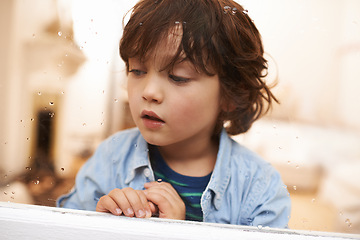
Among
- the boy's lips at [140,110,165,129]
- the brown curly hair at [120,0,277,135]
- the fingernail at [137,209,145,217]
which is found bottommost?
the fingernail at [137,209,145,217]

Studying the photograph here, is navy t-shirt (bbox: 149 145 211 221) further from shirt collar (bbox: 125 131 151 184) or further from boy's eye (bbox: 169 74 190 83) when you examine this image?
boy's eye (bbox: 169 74 190 83)

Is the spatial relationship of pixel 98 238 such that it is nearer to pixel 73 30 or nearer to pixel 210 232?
pixel 210 232

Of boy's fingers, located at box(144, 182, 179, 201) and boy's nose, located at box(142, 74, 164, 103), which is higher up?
boy's nose, located at box(142, 74, 164, 103)

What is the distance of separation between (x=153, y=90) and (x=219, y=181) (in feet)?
0.70

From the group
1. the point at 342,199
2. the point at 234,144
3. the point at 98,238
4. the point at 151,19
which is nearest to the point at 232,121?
the point at 234,144

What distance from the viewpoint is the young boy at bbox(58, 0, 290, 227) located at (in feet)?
1.60

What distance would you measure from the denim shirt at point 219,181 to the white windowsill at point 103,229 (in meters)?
0.17

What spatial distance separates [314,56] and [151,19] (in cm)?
40

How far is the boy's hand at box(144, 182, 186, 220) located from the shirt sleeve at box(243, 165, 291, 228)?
0.39 ft

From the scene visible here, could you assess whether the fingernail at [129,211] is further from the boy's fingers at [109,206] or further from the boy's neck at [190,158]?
the boy's neck at [190,158]

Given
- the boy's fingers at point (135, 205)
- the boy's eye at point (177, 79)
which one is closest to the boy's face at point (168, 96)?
the boy's eye at point (177, 79)

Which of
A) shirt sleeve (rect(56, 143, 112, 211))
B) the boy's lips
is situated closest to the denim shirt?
shirt sleeve (rect(56, 143, 112, 211))

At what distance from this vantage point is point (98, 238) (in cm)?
37

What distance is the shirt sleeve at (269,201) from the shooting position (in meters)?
0.56
